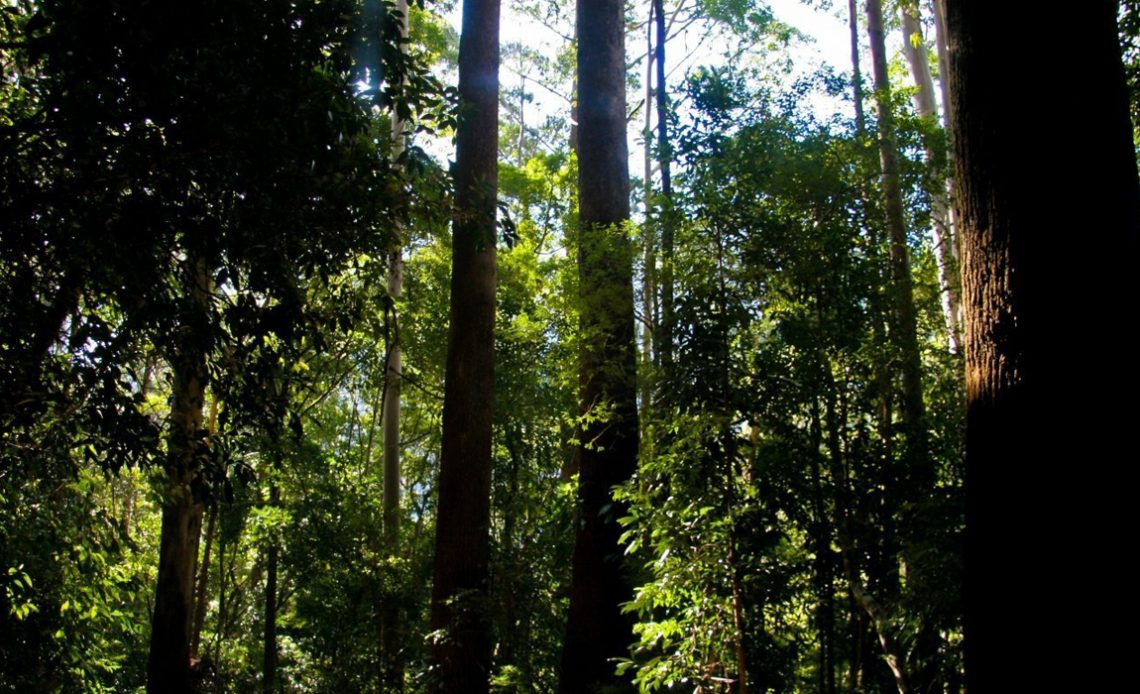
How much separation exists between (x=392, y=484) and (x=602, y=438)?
6.31 meters

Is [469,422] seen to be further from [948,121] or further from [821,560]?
[948,121]

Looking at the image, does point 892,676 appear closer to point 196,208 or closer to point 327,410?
point 196,208

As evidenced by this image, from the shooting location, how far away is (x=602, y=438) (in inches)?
256

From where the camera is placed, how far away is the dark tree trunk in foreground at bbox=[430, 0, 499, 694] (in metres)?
6.14

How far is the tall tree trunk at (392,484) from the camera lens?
825 centimetres

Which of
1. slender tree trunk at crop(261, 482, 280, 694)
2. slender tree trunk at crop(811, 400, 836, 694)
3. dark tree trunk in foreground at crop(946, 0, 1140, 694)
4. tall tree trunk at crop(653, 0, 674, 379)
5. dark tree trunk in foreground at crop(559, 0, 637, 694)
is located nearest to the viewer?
dark tree trunk in foreground at crop(946, 0, 1140, 694)

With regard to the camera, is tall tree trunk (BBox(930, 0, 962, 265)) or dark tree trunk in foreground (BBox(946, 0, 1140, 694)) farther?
tall tree trunk (BBox(930, 0, 962, 265))

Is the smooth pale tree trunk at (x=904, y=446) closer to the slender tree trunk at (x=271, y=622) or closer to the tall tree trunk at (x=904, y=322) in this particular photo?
the tall tree trunk at (x=904, y=322)

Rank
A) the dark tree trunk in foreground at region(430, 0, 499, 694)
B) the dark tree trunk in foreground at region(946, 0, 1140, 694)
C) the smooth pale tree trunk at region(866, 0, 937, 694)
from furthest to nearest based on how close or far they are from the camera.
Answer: the dark tree trunk in foreground at region(430, 0, 499, 694), the smooth pale tree trunk at region(866, 0, 937, 694), the dark tree trunk in foreground at region(946, 0, 1140, 694)

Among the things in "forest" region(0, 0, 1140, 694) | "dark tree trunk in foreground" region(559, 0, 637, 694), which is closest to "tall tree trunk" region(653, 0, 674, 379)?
"forest" region(0, 0, 1140, 694)

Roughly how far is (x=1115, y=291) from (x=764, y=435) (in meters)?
2.21

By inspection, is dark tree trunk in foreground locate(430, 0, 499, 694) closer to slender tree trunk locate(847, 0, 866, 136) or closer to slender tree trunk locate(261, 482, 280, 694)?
slender tree trunk locate(847, 0, 866, 136)

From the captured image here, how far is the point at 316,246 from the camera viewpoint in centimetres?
401

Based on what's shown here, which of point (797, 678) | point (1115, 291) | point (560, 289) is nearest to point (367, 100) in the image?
point (1115, 291)
